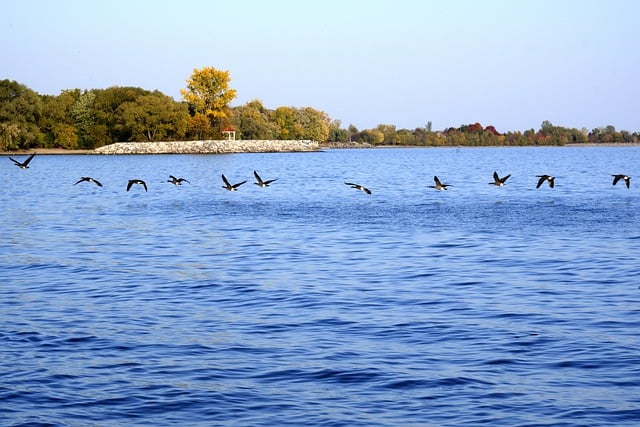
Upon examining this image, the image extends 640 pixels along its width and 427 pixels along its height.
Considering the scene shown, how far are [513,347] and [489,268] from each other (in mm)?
7996

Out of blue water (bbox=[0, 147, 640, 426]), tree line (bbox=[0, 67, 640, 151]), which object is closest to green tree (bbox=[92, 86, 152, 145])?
tree line (bbox=[0, 67, 640, 151])

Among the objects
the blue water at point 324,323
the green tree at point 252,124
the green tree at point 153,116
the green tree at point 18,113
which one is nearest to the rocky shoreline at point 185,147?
the green tree at point 153,116

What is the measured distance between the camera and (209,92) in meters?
136

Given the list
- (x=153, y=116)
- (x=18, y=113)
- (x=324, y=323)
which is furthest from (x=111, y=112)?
(x=324, y=323)

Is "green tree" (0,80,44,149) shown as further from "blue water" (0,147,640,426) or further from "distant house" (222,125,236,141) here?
"blue water" (0,147,640,426)

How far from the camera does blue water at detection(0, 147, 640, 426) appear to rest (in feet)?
34.7

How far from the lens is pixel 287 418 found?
1013cm

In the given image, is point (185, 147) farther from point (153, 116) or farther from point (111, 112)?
point (111, 112)

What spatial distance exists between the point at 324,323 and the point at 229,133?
129508 mm

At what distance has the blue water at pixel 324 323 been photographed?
34.7 ft

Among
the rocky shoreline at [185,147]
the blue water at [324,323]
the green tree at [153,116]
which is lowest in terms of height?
the blue water at [324,323]

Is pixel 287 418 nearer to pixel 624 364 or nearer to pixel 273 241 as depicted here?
pixel 624 364

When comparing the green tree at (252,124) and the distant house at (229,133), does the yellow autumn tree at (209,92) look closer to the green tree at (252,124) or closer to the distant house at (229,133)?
the distant house at (229,133)

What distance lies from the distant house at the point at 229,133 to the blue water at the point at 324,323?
11176 centimetres
